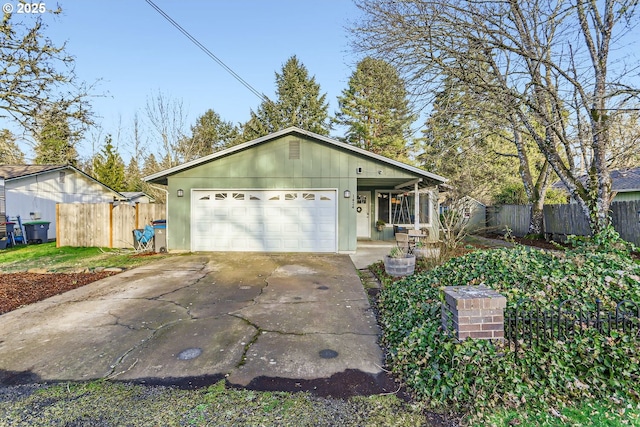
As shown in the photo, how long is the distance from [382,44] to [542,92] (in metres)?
4.01

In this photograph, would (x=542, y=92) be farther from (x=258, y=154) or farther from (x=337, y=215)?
(x=258, y=154)

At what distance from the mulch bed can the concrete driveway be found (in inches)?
14.3

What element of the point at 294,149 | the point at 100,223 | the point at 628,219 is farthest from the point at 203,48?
the point at 628,219

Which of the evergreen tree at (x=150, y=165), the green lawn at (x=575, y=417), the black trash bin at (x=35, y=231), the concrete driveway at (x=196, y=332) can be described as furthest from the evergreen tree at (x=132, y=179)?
the green lawn at (x=575, y=417)

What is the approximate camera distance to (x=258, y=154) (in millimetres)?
10477

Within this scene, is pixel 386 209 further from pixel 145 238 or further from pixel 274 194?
pixel 145 238

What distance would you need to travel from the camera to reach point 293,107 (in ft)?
84.1

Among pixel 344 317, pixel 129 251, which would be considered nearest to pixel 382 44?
pixel 344 317

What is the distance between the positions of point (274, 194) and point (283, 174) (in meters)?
0.71

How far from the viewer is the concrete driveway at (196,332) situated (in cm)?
305

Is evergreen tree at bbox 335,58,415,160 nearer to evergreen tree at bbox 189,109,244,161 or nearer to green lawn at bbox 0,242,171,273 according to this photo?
evergreen tree at bbox 189,109,244,161

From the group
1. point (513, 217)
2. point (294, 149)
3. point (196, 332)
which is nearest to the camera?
point (196, 332)

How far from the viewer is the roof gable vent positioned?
408 inches

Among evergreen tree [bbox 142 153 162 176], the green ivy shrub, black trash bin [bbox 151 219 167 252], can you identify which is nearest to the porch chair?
black trash bin [bbox 151 219 167 252]
